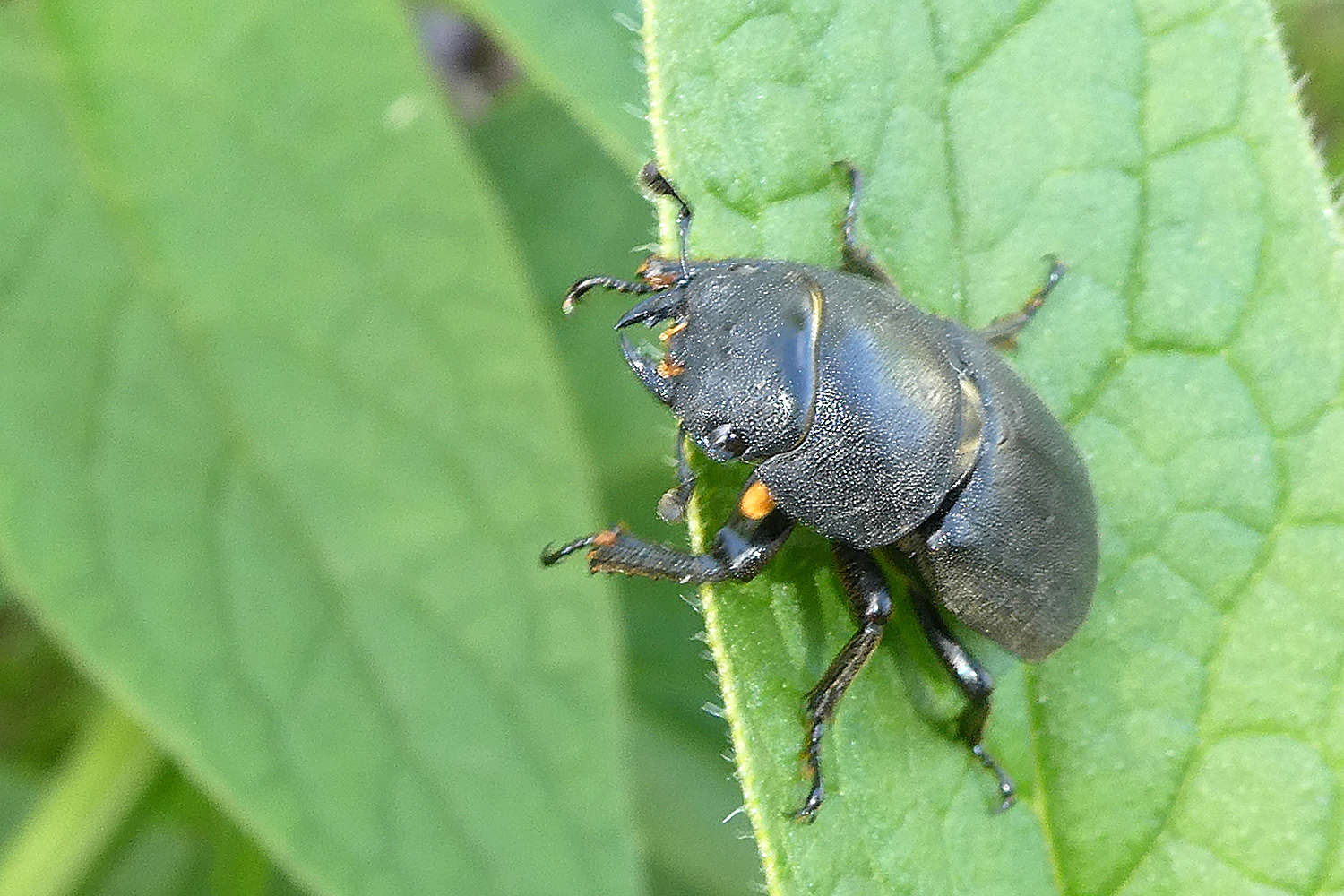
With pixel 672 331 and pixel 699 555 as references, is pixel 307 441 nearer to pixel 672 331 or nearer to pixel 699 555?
pixel 672 331

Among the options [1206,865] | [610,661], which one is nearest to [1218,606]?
[1206,865]

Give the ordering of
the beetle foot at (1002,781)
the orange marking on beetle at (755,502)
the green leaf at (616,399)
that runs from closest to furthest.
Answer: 1. the beetle foot at (1002,781)
2. the orange marking on beetle at (755,502)
3. the green leaf at (616,399)

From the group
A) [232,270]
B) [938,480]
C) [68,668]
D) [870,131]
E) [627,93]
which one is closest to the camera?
[870,131]

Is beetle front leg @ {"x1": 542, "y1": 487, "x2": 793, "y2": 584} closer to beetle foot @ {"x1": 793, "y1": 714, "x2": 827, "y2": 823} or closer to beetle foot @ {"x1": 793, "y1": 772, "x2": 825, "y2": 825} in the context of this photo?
beetle foot @ {"x1": 793, "y1": 714, "x2": 827, "y2": 823}

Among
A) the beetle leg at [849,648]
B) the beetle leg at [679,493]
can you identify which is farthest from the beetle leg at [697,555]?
the beetle leg at [849,648]

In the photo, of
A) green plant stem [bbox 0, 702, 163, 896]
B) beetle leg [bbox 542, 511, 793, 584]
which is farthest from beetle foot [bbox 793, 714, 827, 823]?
green plant stem [bbox 0, 702, 163, 896]

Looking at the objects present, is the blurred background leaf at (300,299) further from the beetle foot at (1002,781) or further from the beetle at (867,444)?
the beetle foot at (1002,781)

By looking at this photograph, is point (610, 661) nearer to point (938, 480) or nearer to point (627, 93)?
point (938, 480)
